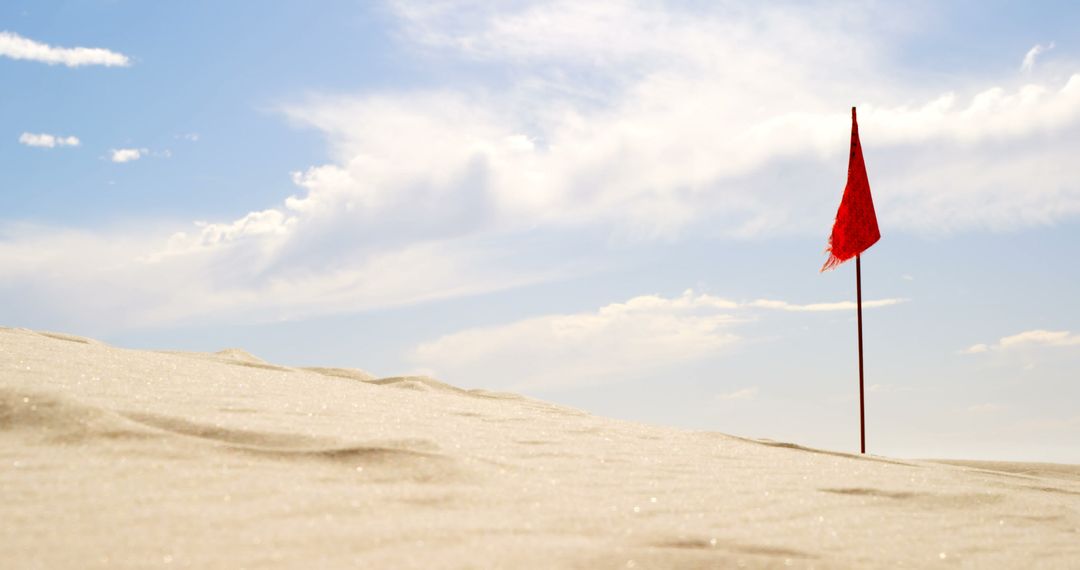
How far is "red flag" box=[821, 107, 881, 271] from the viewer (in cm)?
729

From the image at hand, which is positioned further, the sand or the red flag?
the red flag

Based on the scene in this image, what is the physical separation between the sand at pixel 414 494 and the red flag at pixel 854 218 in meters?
3.09

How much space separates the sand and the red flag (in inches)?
122

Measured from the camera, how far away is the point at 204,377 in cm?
444

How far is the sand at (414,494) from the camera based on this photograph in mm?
2146

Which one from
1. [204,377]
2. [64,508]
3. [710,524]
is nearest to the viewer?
[64,508]

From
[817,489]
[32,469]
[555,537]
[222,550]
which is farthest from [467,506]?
[817,489]

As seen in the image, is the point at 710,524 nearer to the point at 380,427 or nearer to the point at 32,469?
the point at 380,427

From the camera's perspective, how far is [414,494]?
2.59 metres

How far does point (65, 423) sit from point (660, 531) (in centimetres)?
178

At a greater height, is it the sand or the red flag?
the red flag

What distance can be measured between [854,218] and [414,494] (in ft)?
18.1

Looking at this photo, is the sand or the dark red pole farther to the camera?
the dark red pole

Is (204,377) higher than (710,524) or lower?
higher
